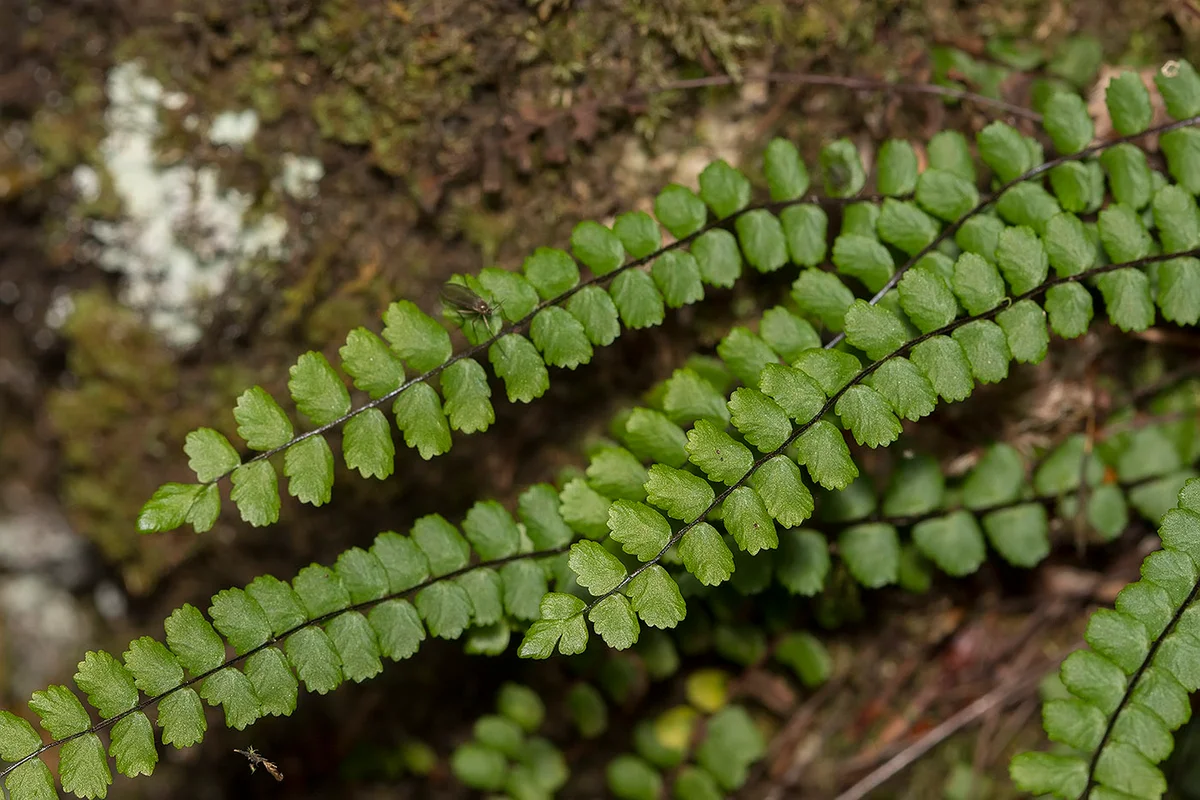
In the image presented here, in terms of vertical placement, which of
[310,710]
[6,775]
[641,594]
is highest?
[641,594]

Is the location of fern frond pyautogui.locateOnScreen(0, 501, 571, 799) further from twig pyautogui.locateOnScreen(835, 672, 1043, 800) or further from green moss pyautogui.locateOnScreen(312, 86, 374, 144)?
twig pyautogui.locateOnScreen(835, 672, 1043, 800)

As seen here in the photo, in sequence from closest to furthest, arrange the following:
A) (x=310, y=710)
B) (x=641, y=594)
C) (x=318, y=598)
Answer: (x=641, y=594) → (x=318, y=598) → (x=310, y=710)

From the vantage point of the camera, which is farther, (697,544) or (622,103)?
(622,103)

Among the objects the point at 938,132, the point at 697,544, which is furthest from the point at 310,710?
the point at 938,132

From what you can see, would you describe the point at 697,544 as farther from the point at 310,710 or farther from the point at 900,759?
the point at 310,710

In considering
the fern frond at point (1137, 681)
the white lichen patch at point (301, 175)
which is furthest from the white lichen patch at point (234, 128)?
the fern frond at point (1137, 681)

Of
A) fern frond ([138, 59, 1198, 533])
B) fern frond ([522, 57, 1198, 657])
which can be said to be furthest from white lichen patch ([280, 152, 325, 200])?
fern frond ([522, 57, 1198, 657])
